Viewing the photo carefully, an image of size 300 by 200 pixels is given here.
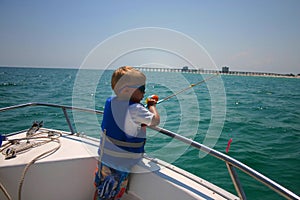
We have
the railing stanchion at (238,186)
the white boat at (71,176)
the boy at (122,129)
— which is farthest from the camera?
the white boat at (71,176)

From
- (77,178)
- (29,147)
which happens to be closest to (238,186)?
(77,178)

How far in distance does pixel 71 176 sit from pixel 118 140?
38.0 inches

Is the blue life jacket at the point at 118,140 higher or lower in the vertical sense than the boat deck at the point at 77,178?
higher

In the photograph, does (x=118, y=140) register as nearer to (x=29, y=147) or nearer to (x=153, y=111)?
(x=153, y=111)

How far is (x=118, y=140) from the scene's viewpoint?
182cm

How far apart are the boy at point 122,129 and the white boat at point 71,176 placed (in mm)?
253

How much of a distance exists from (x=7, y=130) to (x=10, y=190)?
7.53 m

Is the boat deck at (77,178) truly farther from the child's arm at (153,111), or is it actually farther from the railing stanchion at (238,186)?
the child's arm at (153,111)

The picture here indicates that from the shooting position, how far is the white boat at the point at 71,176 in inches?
76.9

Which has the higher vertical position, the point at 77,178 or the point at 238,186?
the point at 238,186

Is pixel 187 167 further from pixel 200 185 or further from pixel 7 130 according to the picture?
pixel 7 130

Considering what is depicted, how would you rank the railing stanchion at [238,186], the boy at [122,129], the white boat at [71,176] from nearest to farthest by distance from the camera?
the railing stanchion at [238,186], the boy at [122,129], the white boat at [71,176]

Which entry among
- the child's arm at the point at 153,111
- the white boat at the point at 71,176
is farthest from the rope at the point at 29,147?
the child's arm at the point at 153,111

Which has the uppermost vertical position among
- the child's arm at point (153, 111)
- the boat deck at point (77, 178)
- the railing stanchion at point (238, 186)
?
the child's arm at point (153, 111)
